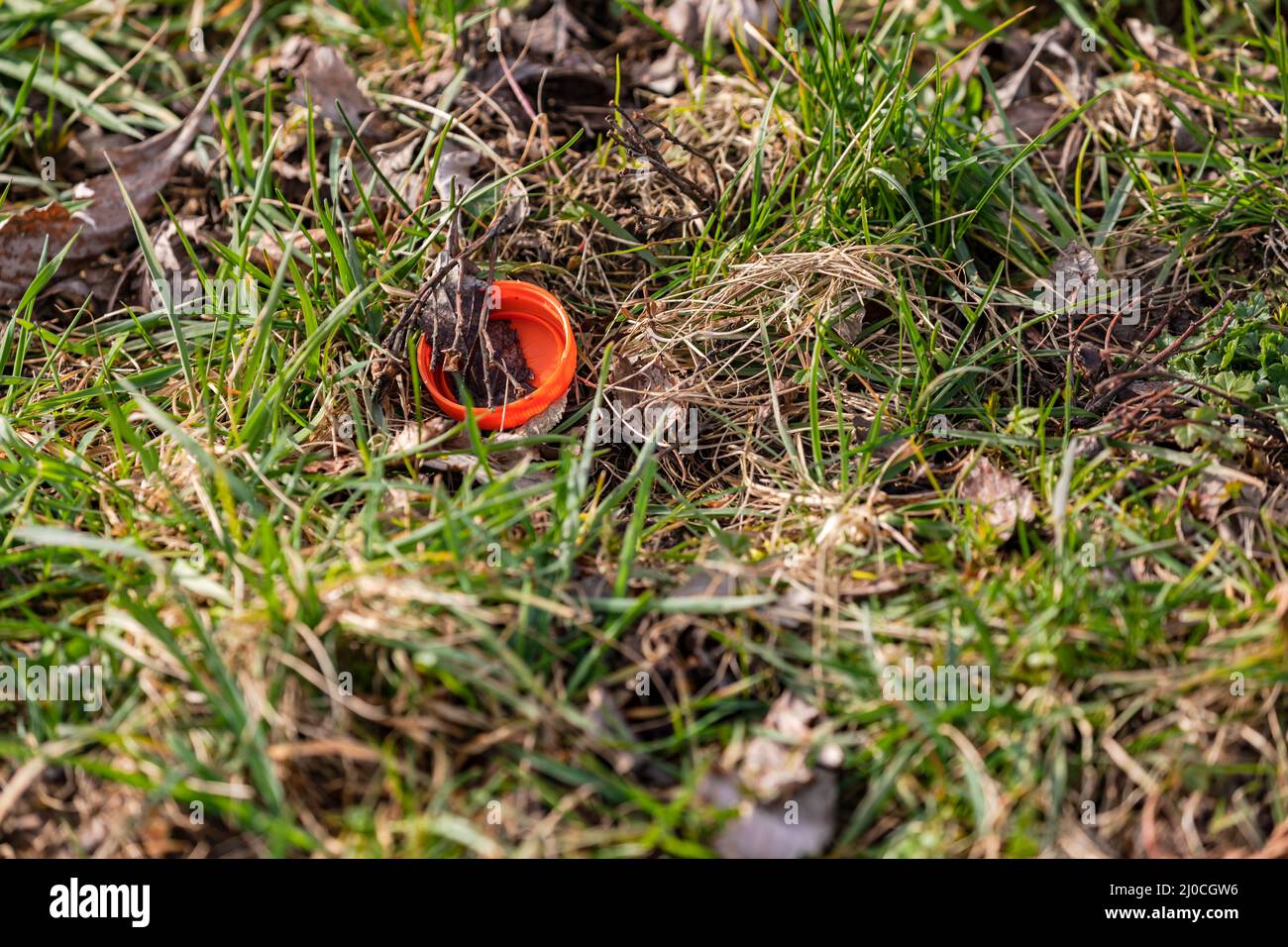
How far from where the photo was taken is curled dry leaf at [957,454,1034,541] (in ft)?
8.59

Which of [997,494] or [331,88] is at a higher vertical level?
[331,88]

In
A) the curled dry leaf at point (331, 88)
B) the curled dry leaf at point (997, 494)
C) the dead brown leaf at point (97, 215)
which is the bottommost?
the curled dry leaf at point (997, 494)

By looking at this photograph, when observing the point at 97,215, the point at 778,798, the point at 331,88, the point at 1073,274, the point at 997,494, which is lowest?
the point at 778,798

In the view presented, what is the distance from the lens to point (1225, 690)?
225 centimetres

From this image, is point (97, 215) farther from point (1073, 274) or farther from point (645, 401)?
point (1073, 274)

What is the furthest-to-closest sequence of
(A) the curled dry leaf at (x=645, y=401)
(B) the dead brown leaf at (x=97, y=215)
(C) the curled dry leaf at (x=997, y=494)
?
(B) the dead brown leaf at (x=97, y=215) → (A) the curled dry leaf at (x=645, y=401) → (C) the curled dry leaf at (x=997, y=494)

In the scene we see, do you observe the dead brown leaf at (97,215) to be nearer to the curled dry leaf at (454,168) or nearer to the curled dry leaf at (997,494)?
the curled dry leaf at (454,168)

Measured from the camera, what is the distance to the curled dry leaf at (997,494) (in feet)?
8.59

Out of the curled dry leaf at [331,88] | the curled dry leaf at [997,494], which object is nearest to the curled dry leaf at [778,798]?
the curled dry leaf at [997,494]

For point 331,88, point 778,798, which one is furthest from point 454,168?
point 778,798

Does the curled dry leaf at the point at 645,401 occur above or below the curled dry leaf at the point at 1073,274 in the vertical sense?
below

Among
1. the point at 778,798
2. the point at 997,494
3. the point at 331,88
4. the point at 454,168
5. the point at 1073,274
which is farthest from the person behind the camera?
the point at 331,88

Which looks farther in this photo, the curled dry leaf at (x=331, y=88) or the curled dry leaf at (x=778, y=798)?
the curled dry leaf at (x=331, y=88)

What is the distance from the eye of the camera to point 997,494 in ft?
8.94
